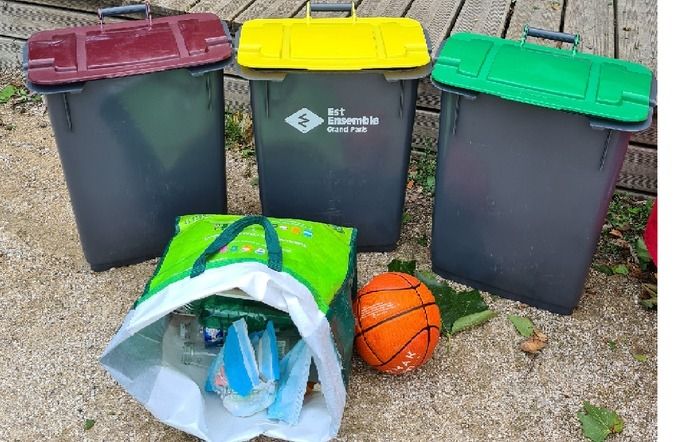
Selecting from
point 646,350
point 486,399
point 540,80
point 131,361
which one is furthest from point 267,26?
point 646,350

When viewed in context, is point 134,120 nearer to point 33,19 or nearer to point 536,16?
point 33,19

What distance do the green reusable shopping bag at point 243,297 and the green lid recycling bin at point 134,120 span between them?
16.5 inches

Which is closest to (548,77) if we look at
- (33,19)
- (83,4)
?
(83,4)

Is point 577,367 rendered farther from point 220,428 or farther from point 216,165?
point 216,165

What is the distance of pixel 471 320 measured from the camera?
304cm

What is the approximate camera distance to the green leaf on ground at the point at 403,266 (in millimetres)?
3283

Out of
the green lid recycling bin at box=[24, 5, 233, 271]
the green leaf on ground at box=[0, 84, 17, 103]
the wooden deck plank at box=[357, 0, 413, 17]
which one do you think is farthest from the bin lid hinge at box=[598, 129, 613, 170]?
the green leaf on ground at box=[0, 84, 17, 103]

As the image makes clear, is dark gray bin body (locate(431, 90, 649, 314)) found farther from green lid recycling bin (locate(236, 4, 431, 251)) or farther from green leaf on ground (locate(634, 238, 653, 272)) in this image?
green leaf on ground (locate(634, 238, 653, 272))

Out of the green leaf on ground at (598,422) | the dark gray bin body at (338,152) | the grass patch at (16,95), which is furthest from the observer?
the grass patch at (16,95)

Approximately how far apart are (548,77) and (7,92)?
3.49 m

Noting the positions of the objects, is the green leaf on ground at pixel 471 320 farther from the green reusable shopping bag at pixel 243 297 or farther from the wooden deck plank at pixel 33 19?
the wooden deck plank at pixel 33 19

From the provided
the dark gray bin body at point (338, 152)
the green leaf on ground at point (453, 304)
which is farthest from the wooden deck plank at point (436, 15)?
the green leaf on ground at point (453, 304)

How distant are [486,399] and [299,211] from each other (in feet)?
3.70

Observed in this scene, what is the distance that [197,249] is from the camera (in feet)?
8.39
